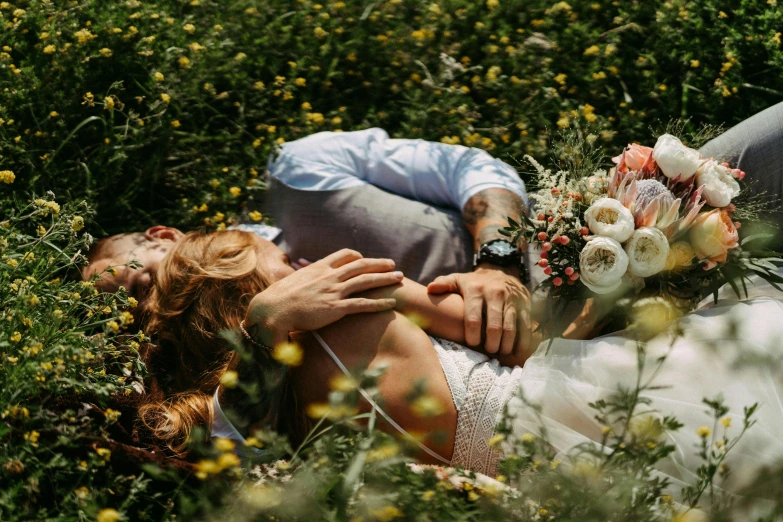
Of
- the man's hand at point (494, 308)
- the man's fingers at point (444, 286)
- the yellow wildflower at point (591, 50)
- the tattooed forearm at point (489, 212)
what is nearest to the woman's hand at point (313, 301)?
the man's fingers at point (444, 286)

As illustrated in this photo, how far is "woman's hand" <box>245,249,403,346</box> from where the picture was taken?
2.43 metres

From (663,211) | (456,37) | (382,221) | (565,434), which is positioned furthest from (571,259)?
(456,37)

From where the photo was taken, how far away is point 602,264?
221 cm

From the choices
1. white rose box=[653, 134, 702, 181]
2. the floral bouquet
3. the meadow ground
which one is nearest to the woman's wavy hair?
the meadow ground

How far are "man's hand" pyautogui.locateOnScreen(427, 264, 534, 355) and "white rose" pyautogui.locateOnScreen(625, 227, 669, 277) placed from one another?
581 mm

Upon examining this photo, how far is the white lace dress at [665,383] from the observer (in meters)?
1.96

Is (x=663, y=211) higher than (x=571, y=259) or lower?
higher

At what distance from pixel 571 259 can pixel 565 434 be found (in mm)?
570

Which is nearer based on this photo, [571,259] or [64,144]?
[571,259]

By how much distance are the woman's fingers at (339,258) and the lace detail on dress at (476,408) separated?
511 millimetres

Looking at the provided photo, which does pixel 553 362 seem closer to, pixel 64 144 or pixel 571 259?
pixel 571 259

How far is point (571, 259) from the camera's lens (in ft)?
7.81

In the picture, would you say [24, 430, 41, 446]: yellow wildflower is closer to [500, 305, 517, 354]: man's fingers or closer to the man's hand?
the man's hand

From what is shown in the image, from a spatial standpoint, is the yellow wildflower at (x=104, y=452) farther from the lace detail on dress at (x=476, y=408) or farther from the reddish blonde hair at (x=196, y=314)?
the lace detail on dress at (x=476, y=408)
